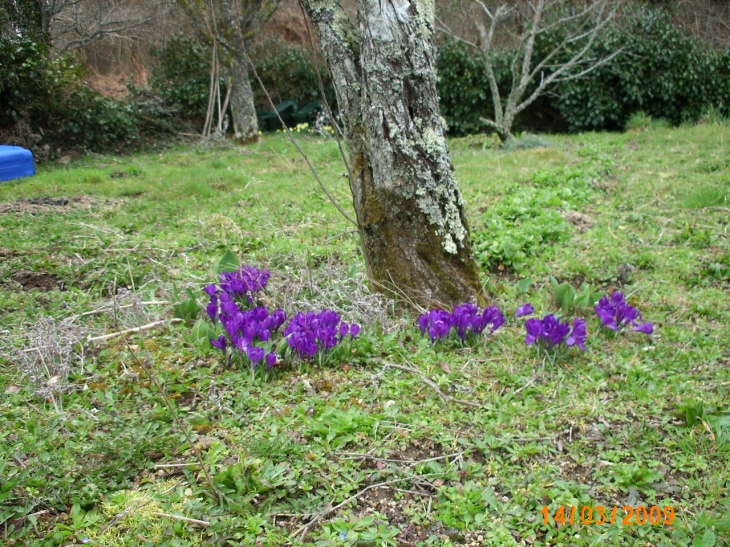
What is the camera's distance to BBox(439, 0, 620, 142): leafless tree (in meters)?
9.32

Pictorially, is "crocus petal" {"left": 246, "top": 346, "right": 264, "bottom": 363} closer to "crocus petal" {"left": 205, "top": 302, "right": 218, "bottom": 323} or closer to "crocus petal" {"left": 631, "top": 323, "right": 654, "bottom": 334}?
"crocus petal" {"left": 205, "top": 302, "right": 218, "bottom": 323}

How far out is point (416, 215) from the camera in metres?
3.13

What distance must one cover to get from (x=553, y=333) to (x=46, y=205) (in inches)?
210

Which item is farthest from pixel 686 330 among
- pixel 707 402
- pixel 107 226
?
pixel 107 226

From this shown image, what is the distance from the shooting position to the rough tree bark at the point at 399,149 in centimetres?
295

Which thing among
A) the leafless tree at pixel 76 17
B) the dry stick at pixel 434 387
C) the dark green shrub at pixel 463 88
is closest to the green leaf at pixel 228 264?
the dry stick at pixel 434 387

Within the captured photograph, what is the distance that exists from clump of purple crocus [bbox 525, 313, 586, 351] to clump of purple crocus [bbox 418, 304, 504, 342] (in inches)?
7.8

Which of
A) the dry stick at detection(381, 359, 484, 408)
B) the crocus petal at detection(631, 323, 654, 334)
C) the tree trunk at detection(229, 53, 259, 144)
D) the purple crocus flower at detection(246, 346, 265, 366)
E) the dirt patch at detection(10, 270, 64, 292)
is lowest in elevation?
the dry stick at detection(381, 359, 484, 408)

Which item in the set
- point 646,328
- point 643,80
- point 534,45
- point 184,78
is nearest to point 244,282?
point 646,328

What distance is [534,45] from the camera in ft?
39.2

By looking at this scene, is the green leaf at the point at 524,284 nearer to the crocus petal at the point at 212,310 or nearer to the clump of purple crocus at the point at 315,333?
the clump of purple crocus at the point at 315,333

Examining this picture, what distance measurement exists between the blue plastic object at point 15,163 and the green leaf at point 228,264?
19.7 feet
